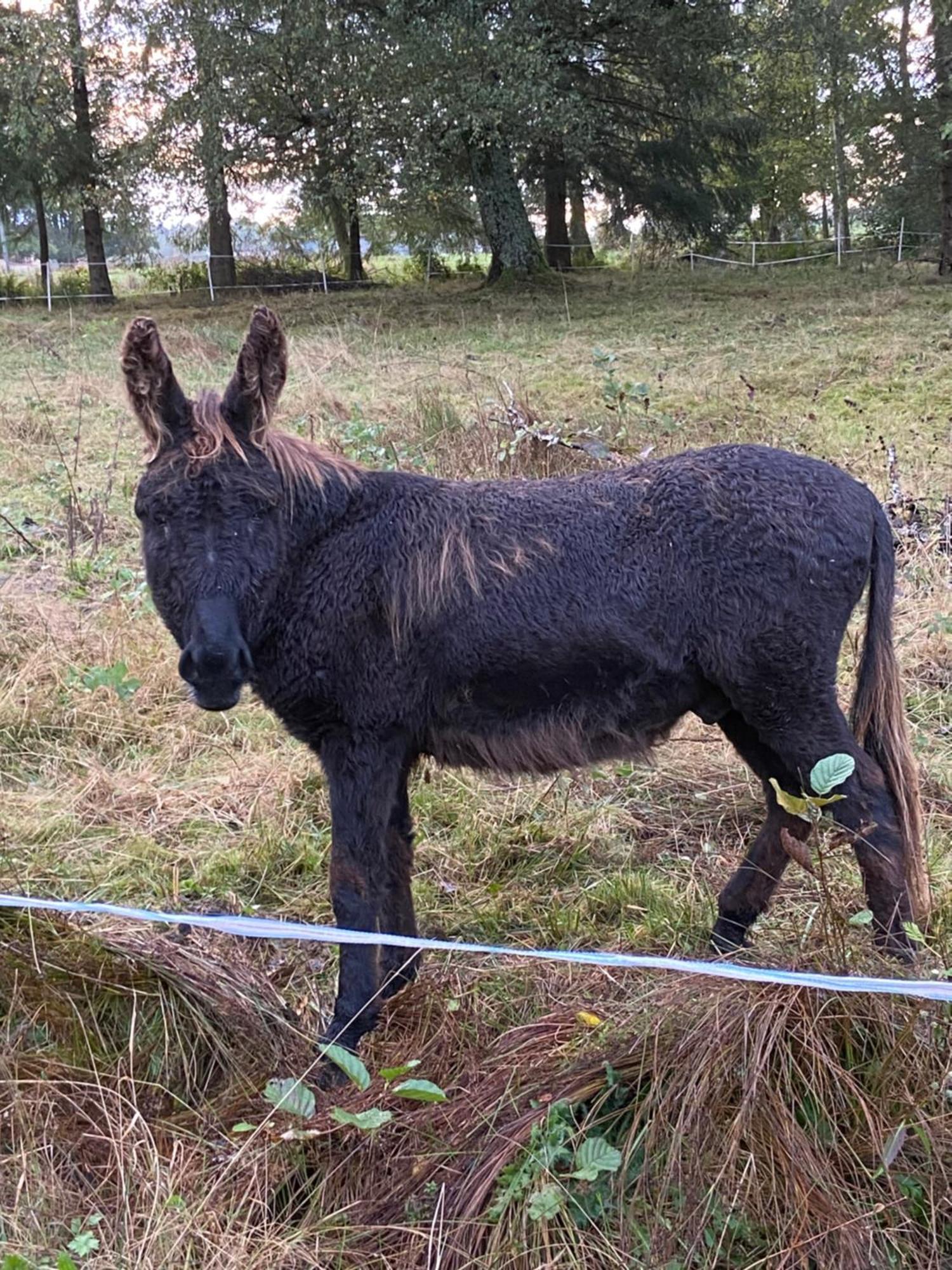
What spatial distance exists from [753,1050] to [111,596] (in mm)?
4313

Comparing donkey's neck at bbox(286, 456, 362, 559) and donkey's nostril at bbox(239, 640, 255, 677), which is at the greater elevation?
donkey's neck at bbox(286, 456, 362, 559)

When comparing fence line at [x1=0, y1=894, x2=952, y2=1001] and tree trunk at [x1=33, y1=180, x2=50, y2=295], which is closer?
fence line at [x1=0, y1=894, x2=952, y2=1001]

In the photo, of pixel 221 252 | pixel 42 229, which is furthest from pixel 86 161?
pixel 42 229

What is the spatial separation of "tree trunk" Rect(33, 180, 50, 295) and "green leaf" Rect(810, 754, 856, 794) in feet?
92.6

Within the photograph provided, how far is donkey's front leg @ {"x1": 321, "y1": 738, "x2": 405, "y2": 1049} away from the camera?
98.3 inches

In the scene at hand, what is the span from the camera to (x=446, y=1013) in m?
2.47

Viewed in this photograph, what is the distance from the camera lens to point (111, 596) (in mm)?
5156

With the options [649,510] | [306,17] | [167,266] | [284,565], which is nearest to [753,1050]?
[649,510]

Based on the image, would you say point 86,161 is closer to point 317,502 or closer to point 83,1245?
point 317,502

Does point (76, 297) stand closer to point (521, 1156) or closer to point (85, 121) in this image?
point (85, 121)

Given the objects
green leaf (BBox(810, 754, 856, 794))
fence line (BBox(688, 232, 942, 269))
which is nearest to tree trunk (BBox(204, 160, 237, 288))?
fence line (BBox(688, 232, 942, 269))

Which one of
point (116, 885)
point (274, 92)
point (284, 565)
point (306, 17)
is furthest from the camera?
point (274, 92)

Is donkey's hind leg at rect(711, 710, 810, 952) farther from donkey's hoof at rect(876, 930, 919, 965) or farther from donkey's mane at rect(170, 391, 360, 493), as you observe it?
donkey's mane at rect(170, 391, 360, 493)

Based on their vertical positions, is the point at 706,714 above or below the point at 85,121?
below
